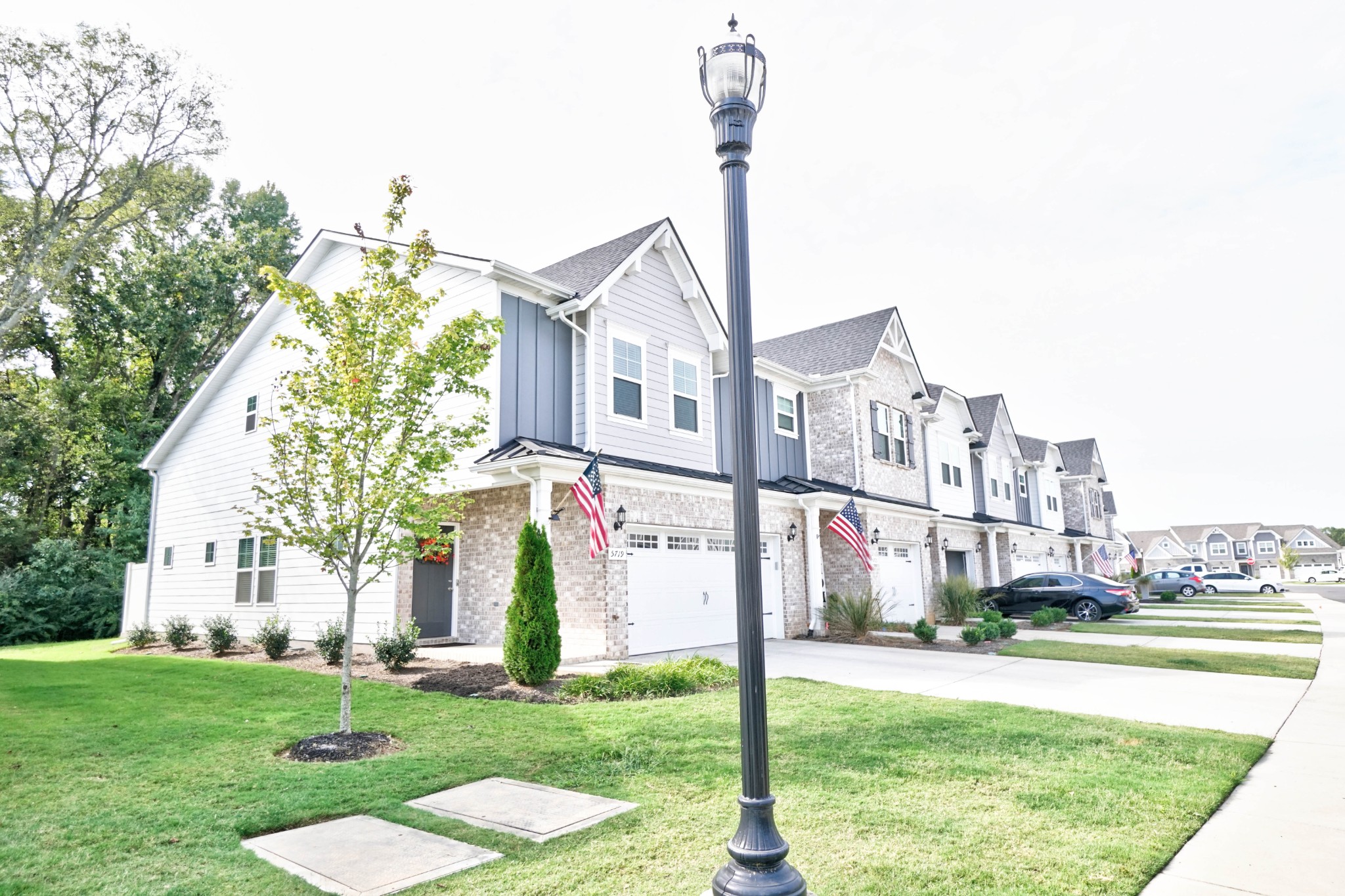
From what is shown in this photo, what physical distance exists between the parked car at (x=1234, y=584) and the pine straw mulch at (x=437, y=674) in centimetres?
4933

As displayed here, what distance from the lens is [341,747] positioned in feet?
21.9

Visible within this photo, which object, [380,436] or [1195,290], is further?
[1195,290]

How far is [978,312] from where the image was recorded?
19062 millimetres

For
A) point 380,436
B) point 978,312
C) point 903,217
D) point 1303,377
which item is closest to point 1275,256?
point 903,217

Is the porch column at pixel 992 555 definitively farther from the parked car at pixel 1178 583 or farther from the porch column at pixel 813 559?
the parked car at pixel 1178 583

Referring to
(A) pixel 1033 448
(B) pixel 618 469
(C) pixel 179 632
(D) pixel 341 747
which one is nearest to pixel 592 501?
(B) pixel 618 469

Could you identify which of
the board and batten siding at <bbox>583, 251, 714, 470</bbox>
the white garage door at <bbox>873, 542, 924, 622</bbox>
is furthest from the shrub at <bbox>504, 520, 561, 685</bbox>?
the white garage door at <bbox>873, 542, 924, 622</bbox>

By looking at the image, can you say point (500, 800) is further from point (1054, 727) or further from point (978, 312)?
point (978, 312)

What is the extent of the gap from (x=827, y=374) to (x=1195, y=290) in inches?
323

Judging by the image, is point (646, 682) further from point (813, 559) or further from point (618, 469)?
point (813, 559)

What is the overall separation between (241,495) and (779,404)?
42.6 feet

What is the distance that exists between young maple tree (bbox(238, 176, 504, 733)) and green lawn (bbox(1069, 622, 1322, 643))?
1659 cm

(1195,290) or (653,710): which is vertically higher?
(1195,290)

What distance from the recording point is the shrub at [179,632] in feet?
52.4
